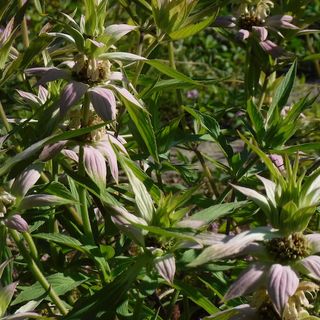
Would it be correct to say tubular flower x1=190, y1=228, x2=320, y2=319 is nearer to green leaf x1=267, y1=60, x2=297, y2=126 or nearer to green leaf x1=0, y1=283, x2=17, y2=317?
green leaf x1=0, y1=283, x2=17, y2=317

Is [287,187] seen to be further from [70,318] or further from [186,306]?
[186,306]

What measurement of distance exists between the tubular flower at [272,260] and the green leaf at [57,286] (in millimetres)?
399

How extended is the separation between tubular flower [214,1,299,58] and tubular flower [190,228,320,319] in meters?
0.70

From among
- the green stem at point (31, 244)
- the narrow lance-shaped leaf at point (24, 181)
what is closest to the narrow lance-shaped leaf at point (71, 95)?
the narrow lance-shaped leaf at point (24, 181)

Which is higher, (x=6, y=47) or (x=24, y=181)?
(x=6, y=47)

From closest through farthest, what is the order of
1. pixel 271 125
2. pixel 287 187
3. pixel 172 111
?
pixel 287 187 → pixel 271 125 → pixel 172 111

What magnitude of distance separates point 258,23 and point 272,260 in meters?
0.84

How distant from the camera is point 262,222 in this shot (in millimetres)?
1603

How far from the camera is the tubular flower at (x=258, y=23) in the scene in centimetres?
170

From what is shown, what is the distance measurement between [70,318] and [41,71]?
17.6 inches

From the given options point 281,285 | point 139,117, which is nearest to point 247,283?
point 281,285

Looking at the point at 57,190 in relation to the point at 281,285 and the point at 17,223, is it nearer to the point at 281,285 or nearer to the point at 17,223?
the point at 17,223

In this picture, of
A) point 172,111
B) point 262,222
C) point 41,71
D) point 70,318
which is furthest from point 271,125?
point 172,111

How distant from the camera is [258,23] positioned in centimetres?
178
